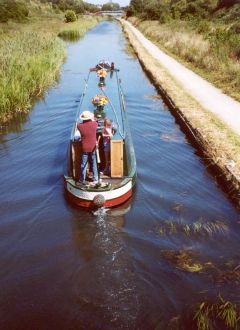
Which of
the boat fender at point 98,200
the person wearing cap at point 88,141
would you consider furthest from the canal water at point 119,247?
the person wearing cap at point 88,141

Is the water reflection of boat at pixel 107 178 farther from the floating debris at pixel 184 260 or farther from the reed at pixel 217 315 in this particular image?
the reed at pixel 217 315

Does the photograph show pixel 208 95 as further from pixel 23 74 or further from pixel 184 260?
pixel 184 260

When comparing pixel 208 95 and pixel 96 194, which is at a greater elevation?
pixel 96 194

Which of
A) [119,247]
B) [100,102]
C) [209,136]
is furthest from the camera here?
[100,102]

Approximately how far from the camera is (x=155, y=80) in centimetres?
2156

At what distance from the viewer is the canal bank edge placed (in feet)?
32.4

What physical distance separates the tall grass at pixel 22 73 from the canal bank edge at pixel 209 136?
6.36 meters

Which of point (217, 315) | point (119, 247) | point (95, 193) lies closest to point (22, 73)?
point (95, 193)

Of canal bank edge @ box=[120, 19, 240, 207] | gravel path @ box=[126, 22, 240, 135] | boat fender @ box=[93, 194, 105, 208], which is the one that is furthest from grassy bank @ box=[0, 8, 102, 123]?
boat fender @ box=[93, 194, 105, 208]

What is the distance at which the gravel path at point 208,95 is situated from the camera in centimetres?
1409

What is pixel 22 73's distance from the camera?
685 inches

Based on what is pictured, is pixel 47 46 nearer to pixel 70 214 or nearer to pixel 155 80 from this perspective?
pixel 155 80

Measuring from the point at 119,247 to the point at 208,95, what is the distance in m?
11.7

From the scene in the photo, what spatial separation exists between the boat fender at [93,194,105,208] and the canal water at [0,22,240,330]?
45 cm
